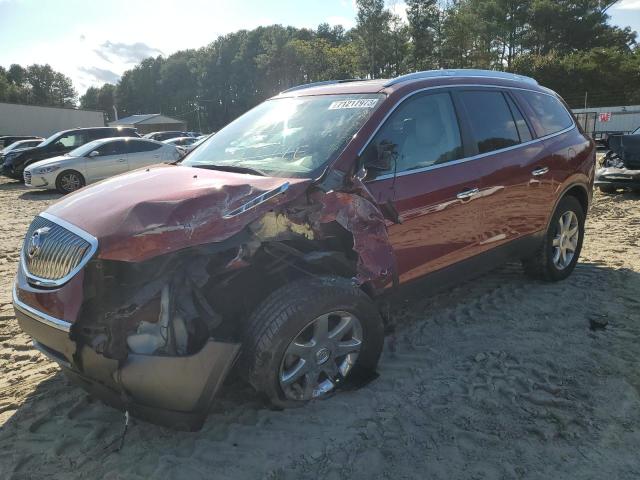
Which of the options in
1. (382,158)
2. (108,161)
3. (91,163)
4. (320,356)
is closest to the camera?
(320,356)

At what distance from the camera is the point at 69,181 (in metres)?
13.6

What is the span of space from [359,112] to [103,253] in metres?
1.90

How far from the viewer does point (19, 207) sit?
37.4 feet

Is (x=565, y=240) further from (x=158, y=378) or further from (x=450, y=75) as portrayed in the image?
(x=158, y=378)

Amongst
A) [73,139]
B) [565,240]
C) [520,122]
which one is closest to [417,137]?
[520,122]

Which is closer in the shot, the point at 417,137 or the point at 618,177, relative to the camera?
the point at 417,137

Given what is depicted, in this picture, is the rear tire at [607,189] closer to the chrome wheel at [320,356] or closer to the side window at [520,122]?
the side window at [520,122]

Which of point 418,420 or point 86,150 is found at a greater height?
point 86,150

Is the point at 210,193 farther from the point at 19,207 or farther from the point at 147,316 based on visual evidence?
the point at 19,207

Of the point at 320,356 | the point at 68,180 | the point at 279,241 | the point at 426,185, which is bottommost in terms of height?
the point at 320,356

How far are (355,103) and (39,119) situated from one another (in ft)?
155

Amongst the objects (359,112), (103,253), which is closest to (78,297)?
(103,253)

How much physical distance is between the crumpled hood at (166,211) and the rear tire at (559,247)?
9.83ft

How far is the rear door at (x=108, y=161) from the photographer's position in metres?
13.7
